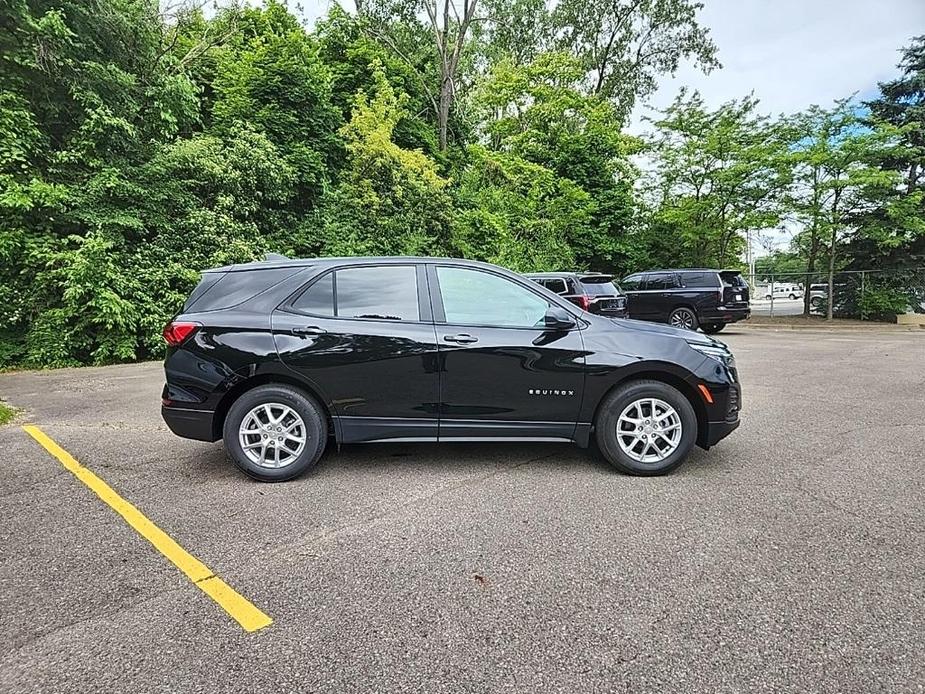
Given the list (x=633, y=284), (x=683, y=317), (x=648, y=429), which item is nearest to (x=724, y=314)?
(x=683, y=317)

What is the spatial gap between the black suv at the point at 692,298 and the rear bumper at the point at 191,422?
41.4 feet

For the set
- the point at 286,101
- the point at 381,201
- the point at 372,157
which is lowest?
the point at 381,201

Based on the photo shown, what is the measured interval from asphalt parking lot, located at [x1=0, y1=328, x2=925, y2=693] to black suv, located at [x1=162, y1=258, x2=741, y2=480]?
0.99 feet

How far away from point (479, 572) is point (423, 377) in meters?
1.60

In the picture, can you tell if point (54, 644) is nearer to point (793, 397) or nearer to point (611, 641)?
point (611, 641)

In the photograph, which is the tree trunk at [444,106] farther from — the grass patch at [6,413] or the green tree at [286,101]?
the grass patch at [6,413]

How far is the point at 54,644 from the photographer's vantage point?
2.18m

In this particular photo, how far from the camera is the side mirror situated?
4031 mm

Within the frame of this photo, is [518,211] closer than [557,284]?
No

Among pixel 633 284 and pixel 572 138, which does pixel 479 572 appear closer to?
pixel 633 284

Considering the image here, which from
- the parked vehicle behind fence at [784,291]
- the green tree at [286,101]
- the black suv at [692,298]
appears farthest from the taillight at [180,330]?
the parked vehicle behind fence at [784,291]

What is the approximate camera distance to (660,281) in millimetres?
15023

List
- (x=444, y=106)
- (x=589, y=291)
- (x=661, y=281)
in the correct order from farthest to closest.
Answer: (x=444, y=106)
(x=661, y=281)
(x=589, y=291)

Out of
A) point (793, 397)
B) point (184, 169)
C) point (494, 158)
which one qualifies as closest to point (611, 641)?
point (793, 397)
